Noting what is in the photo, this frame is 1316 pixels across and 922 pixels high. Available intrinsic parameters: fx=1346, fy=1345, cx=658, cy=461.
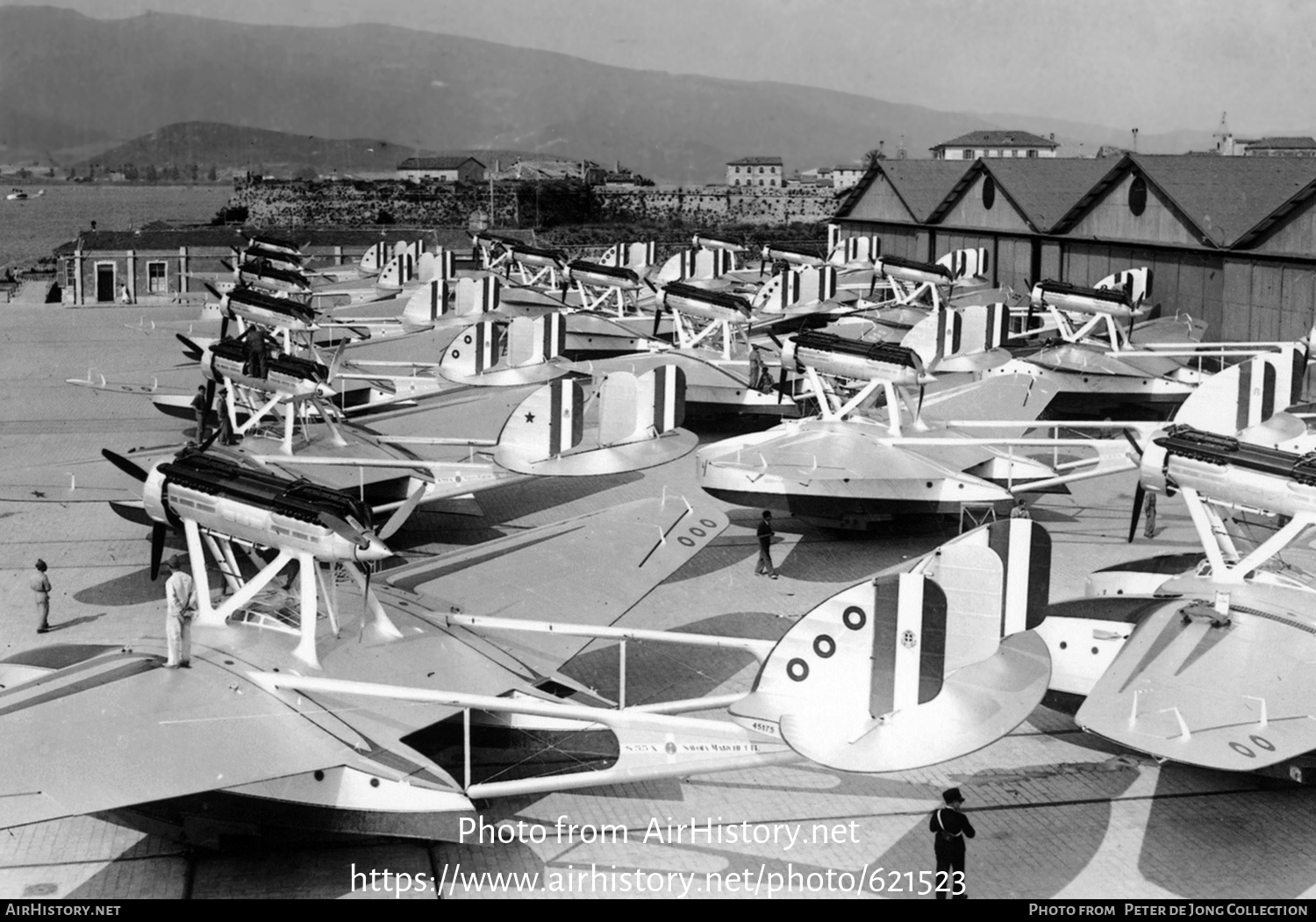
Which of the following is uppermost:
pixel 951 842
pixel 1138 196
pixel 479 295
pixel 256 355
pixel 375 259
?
pixel 1138 196

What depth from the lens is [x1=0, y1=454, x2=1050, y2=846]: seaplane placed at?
9289mm

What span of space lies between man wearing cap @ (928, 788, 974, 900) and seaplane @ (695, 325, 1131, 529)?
26.8 feet

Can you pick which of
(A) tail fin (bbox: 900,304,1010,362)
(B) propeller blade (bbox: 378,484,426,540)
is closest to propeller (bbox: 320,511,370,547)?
(B) propeller blade (bbox: 378,484,426,540)

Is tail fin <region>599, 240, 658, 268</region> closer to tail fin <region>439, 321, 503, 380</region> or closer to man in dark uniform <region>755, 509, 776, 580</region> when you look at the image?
tail fin <region>439, 321, 503, 380</region>

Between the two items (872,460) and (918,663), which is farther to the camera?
(872,460)

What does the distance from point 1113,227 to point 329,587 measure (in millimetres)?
31248

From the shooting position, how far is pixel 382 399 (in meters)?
27.1

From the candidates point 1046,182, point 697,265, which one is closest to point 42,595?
point 697,265

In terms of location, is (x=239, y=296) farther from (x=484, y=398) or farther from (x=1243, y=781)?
(x=1243, y=781)

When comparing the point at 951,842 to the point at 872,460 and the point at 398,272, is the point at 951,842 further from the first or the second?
the point at 398,272

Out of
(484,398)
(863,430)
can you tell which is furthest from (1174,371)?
(484,398)

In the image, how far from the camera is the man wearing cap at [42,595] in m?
16.1

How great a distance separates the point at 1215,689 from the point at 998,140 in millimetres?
106067

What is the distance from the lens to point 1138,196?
3694cm
